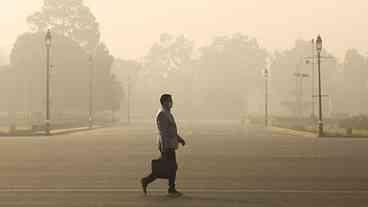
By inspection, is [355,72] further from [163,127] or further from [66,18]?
[163,127]

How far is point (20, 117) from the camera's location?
277 feet

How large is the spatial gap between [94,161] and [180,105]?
14013 centimetres

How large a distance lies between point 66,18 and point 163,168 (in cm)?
10192

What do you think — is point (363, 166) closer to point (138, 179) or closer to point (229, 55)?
point (138, 179)

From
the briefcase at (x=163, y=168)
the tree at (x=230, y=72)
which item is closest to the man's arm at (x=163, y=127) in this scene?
the briefcase at (x=163, y=168)

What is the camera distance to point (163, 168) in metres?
13.2

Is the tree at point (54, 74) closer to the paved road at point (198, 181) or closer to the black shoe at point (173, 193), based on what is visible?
the paved road at point (198, 181)

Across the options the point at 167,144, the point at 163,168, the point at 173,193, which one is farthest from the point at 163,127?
the point at 173,193

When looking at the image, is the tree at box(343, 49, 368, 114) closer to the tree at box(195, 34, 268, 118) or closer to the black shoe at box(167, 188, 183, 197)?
the tree at box(195, 34, 268, 118)

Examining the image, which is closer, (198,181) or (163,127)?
(163,127)

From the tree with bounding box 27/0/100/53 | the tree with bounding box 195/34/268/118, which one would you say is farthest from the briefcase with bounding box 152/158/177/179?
the tree with bounding box 195/34/268/118

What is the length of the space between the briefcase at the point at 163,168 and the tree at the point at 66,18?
3863 inches

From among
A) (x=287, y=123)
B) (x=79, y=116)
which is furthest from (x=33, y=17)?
(x=287, y=123)

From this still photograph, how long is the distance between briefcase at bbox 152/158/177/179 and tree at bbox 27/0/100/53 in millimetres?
98127
